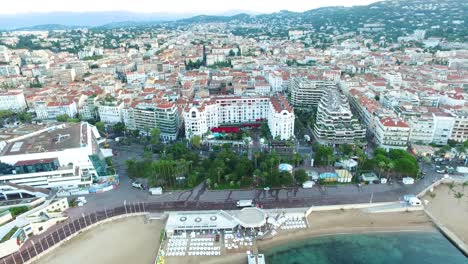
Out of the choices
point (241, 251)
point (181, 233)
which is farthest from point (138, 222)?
point (241, 251)

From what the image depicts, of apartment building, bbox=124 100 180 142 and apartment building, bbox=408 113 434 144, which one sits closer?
apartment building, bbox=408 113 434 144

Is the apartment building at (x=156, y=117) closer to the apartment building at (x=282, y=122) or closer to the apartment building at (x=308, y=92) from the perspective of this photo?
the apartment building at (x=282, y=122)

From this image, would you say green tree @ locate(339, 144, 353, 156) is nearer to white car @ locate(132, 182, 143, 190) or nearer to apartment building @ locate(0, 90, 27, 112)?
white car @ locate(132, 182, 143, 190)

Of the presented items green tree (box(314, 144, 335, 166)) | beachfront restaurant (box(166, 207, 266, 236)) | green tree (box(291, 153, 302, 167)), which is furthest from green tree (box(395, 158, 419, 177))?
beachfront restaurant (box(166, 207, 266, 236))

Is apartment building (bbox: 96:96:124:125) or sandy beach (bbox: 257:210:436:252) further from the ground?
apartment building (bbox: 96:96:124:125)

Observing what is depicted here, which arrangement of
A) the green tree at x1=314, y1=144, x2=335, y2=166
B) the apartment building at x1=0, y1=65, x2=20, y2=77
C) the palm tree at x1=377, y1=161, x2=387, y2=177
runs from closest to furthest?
the palm tree at x1=377, y1=161, x2=387, y2=177
the green tree at x1=314, y1=144, x2=335, y2=166
the apartment building at x1=0, y1=65, x2=20, y2=77

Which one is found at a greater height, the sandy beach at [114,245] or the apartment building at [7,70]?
the apartment building at [7,70]

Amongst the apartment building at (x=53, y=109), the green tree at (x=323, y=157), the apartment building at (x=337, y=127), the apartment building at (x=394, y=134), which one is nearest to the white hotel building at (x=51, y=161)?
the apartment building at (x=53, y=109)
